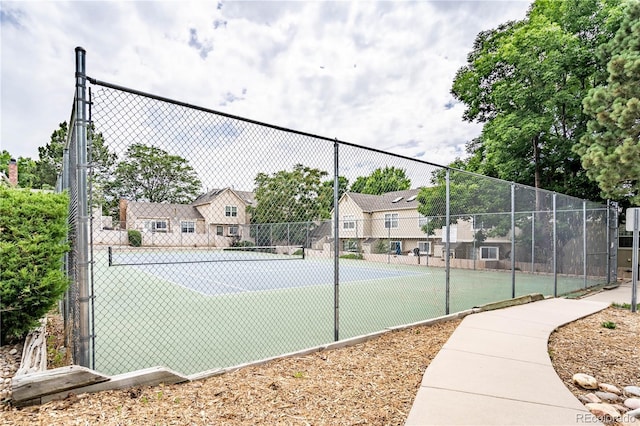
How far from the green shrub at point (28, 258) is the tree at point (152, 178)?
0.97 meters

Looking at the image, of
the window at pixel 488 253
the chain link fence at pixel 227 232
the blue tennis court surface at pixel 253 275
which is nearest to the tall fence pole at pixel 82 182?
the chain link fence at pixel 227 232

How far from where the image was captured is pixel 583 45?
12773 mm

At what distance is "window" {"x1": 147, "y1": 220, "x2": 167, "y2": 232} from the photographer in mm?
2995

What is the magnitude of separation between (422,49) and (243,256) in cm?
787

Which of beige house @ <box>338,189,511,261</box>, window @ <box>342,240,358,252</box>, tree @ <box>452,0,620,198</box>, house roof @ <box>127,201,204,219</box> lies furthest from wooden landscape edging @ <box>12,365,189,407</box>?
tree @ <box>452,0,620,198</box>

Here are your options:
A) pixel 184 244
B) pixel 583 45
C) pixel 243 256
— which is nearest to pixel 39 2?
pixel 184 244

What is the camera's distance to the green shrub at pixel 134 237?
9.52 ft

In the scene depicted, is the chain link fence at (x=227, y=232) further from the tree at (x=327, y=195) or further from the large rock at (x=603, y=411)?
the large rock at (x=603, y=411)

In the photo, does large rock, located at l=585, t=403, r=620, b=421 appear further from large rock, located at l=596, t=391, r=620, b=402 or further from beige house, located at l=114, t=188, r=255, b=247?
beige house, located at l=114, t=188, r=255, b=247

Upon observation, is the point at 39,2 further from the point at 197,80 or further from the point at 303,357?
the point at 303,357

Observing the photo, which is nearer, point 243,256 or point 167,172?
point 167,172

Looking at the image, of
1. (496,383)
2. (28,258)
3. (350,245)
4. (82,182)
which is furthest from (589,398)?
(350,245)

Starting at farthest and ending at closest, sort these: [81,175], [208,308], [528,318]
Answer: [208,308] → [528,318] → [81,175]

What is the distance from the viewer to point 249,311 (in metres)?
6.18
